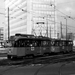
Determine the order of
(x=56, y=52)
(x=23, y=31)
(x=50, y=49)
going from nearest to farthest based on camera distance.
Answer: (x=50, y=49) → (x=56, y=52) → (x=23, y=31)

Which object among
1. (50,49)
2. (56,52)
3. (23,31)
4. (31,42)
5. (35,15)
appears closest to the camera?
(31,42)

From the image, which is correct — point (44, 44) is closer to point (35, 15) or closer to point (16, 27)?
point (35, 15)

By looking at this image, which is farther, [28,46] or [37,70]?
[28,46]

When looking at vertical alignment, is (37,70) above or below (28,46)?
below

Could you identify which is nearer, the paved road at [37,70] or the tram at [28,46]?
the paved road at [37,70]

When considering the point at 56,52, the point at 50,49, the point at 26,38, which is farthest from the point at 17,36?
the point at 56,52

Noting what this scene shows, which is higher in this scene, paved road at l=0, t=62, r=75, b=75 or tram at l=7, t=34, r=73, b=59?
tram at l=7, t=34, r=73, b=59

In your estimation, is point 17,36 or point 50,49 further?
point 50,49

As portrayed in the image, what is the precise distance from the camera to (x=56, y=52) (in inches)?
1171

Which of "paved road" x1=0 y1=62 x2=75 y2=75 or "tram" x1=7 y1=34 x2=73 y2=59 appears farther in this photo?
"tram" x1=7 y1=34 x2=73 y2=59

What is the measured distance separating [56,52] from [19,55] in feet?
33.4

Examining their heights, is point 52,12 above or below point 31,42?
above

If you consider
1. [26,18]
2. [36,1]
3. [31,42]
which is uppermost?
[36,1]

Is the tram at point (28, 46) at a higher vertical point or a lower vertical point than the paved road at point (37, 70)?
higher
